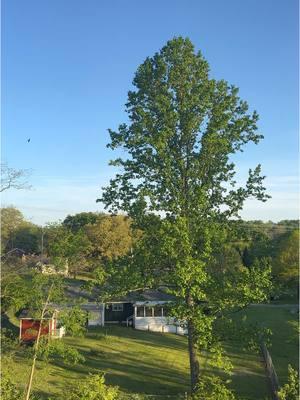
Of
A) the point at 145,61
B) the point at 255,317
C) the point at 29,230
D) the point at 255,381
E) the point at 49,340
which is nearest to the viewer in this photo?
the point at 49,340

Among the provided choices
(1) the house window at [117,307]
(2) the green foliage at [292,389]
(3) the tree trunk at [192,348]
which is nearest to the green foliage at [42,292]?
(3) the tree trunk at [192,348]

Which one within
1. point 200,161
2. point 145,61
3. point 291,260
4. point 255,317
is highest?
point 145,61

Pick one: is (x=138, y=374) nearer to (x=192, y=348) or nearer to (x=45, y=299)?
(x=192, y=348)

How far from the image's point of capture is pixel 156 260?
50.6ft

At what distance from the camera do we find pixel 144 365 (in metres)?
28.8

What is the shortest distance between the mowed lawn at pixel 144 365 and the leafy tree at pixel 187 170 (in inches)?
244

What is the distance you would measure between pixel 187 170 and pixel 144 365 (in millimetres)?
17382

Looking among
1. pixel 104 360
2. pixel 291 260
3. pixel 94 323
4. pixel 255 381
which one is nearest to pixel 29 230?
pixel 94 323

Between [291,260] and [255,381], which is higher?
[291,260]

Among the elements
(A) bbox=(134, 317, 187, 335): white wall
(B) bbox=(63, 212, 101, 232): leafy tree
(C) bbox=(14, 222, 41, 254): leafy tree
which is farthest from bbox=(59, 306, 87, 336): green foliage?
(C) bbox=(14, 222, 41, 254): leafy tree

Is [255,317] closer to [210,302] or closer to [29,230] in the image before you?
[210,302]

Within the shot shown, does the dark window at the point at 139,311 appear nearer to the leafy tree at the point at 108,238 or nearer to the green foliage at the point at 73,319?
the leafy tree at the point at 108,238

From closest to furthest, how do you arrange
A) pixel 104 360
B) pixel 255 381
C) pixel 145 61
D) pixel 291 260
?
pixel 145 61 → pixel 255 381 → pixel 104 360 → pixel 291 260

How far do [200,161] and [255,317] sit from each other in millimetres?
38532
